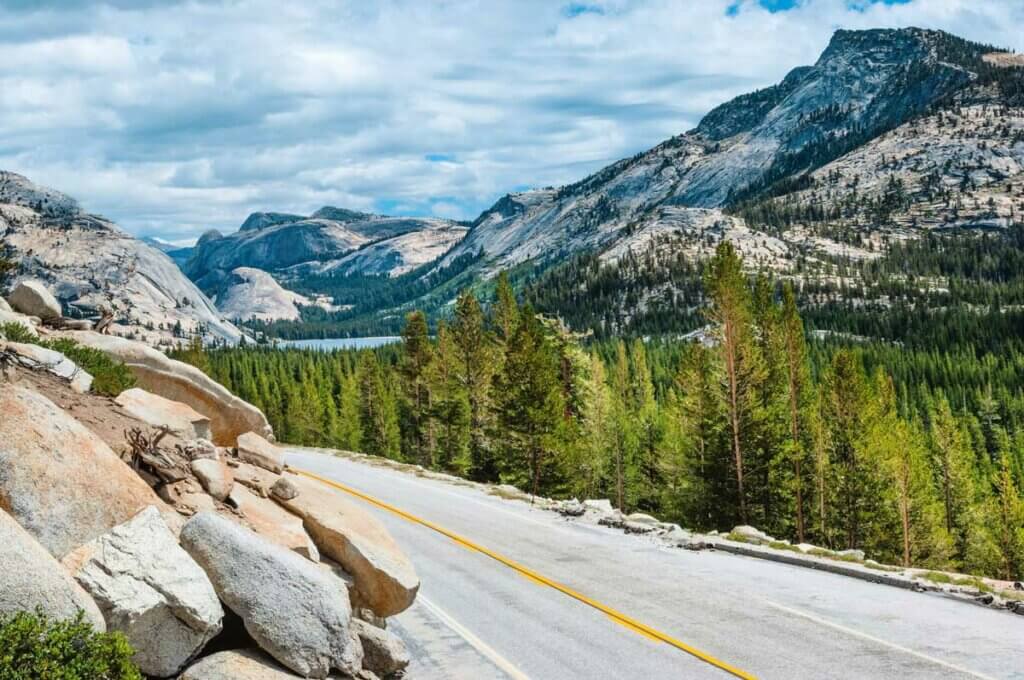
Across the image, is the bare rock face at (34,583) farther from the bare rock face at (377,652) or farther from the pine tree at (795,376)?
the pine tree at (795,376)

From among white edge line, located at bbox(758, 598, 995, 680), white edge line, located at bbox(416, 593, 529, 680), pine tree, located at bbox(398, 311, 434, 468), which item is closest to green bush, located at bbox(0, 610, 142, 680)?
white edge line, located at bbox(416, 593, 529, 680)

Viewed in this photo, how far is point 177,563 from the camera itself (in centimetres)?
905

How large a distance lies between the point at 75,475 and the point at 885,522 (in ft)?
162

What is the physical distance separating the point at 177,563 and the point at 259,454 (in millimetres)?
6646

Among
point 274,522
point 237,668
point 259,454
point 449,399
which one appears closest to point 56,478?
point 237,668

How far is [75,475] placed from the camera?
9.34m

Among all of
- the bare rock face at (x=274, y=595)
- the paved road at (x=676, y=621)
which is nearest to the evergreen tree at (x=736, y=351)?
the paved road at (x=676, y=621)

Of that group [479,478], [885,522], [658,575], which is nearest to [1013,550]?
[885,522]

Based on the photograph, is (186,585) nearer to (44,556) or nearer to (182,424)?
(44,556)

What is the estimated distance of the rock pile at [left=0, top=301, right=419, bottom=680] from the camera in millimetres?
8274

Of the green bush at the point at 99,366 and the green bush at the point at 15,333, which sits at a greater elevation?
the green bush at the point at 15,333

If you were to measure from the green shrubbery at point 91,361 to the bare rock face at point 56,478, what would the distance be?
6.46 meters

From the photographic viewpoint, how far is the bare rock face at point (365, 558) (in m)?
12.4

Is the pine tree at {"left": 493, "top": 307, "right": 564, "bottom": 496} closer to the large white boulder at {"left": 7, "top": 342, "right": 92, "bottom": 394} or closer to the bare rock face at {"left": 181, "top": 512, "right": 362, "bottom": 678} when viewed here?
the large white boulder at {"left": 7, "top": 342, "right": 92, "bottom": 394}
